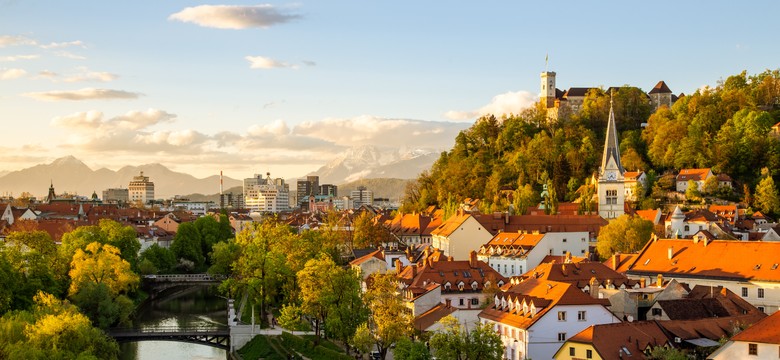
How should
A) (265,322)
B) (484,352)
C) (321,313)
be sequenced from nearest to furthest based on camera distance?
(484,352) < (321,313) < (265,322)

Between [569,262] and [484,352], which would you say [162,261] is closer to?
[569,262]

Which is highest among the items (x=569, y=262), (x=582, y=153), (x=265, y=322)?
(x=582, y=153)

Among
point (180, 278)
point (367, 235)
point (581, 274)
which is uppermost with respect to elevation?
point (367, 235)

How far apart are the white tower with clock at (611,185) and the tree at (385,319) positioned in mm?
48815

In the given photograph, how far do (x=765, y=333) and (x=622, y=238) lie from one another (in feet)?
127

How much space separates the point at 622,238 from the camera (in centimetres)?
7562

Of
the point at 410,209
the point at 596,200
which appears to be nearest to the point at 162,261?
the point at 410,209

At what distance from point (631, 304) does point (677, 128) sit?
6349 cm

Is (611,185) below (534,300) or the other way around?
the other way around

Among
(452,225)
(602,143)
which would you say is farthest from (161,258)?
(602,143)

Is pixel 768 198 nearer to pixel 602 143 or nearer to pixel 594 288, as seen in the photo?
pixel 602 143

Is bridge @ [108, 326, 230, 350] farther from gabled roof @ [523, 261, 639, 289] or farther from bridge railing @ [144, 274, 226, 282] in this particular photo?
bridge railing @ [144, 274, 226, 282]

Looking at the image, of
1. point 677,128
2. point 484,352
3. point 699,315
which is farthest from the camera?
point 677,128

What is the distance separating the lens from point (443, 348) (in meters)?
42.7
